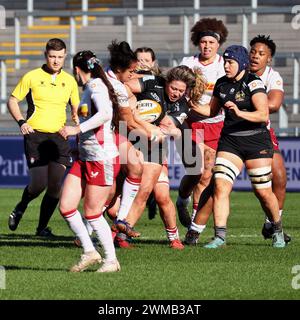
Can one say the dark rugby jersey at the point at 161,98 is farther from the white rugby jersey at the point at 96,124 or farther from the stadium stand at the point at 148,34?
the stadium stand at the point at 148,34

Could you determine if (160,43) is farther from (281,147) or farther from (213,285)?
(213,285)

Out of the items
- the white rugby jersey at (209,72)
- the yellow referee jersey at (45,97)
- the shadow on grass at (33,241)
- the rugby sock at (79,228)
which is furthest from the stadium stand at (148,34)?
the rugby sock at (79,228)

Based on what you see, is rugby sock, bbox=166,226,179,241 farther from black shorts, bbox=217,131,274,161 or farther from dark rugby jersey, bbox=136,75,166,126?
dark rugby jersey, bbox=136,75,166,126

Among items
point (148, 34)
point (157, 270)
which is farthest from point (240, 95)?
point (148, 34)

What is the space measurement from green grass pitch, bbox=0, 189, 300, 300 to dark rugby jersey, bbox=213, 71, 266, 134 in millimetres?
1245

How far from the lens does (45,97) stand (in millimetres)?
14727

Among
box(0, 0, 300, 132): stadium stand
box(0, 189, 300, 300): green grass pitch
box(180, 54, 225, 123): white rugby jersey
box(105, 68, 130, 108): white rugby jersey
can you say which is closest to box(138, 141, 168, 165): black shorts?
box(0, 189, 300, 300): green grass pitch

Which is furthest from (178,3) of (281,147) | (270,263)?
(270,263)

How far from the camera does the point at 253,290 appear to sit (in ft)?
30.9

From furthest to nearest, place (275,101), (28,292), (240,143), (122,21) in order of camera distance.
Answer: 1. (122,21)
2. (275,101)
3. (240,143)
4. (28,292)

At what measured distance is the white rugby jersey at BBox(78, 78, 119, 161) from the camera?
10.2m

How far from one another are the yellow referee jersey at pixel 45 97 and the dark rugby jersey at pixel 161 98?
2302 millimetres

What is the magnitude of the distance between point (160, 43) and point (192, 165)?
15917mm

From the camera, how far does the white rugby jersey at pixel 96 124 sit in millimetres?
10156
